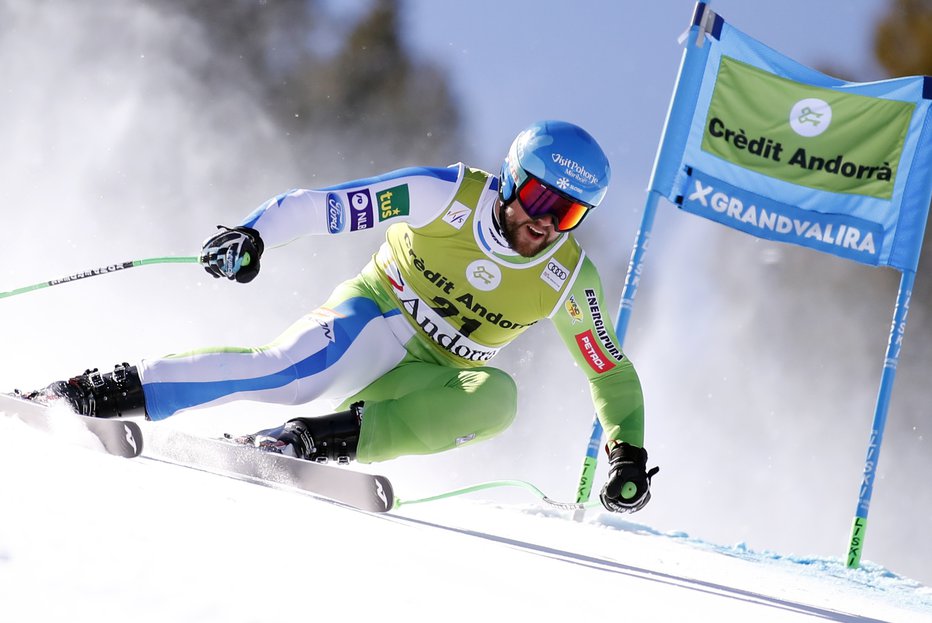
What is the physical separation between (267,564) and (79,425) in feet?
4.51

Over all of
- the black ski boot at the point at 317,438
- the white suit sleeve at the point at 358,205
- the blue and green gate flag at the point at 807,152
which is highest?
the blue and green gate flag at the point at 807,152

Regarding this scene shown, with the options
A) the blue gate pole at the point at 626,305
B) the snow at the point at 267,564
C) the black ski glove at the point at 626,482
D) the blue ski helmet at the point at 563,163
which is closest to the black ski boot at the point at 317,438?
the snow at the point at 267,564

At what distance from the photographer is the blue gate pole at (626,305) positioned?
518 centimetres

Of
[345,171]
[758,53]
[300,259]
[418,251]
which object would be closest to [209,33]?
[345,171]

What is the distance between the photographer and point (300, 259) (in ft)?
42.2

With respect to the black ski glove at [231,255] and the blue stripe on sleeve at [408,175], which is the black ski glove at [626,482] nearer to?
the blue stripe on sleeve at [408,175]

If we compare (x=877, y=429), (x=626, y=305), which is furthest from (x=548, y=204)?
(x=877, y=429)

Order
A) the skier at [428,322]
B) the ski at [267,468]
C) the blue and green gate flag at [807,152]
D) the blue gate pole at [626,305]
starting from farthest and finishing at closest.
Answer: the blue and green gate flag at [807,152] → the blue gate pole at [626,305] → the skier at [428,322] → the ski at [267,468]

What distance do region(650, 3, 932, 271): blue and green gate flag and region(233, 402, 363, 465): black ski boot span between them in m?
3.30

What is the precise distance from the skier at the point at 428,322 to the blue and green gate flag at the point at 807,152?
2491 mm

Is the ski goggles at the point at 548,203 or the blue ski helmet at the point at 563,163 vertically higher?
the blue ski helmet at the point at 563,163

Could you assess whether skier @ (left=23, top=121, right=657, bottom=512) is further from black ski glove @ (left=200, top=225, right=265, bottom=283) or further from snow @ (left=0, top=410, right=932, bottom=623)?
snow @ (left=0, top=410, right=932, bottom=623)

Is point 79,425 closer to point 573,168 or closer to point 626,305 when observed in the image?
point 573,168

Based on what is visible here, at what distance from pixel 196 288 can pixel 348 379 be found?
8325mm
